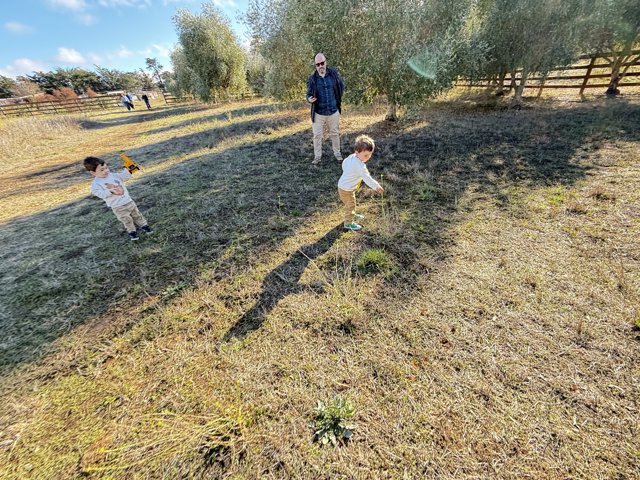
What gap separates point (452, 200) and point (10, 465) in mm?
6058

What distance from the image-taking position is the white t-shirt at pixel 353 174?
3.85m

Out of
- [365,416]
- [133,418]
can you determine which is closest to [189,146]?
[133,418]

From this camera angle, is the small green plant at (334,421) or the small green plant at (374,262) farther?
the small green plant at (374,262)

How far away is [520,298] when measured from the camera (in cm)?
287

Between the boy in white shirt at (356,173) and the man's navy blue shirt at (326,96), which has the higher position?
the man's navy blue shirt at (326,96)

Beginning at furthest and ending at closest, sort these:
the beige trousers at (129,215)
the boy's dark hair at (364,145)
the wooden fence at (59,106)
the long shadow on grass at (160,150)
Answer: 1. the wooden fence at (59,106)
2. the long shadow on grass at (160,150)
3. the beige trousers at (129,215)
4. the boy's dark hair at (364,145)

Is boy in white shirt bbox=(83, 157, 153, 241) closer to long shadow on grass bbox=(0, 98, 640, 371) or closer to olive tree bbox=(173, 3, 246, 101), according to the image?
long shadow on grass bbox=(0, 98, 640, 371)

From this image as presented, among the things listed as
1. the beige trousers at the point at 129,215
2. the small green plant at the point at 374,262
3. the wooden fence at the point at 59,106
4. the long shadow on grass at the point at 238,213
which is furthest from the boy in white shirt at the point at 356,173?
the wooden fence at the point at 59,106

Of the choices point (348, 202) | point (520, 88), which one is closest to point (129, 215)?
point (348, 202)

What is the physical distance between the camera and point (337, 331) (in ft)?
8.96

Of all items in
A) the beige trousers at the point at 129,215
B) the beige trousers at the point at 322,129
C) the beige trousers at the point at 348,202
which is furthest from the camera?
the beige trousers at the point at 322,129

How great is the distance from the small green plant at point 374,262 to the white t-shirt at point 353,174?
996 mm

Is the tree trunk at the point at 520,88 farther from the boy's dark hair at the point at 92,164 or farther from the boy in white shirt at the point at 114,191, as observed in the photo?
the boy's dark hair at the point at 92,164

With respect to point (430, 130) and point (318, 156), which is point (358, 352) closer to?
point (318, 156)
